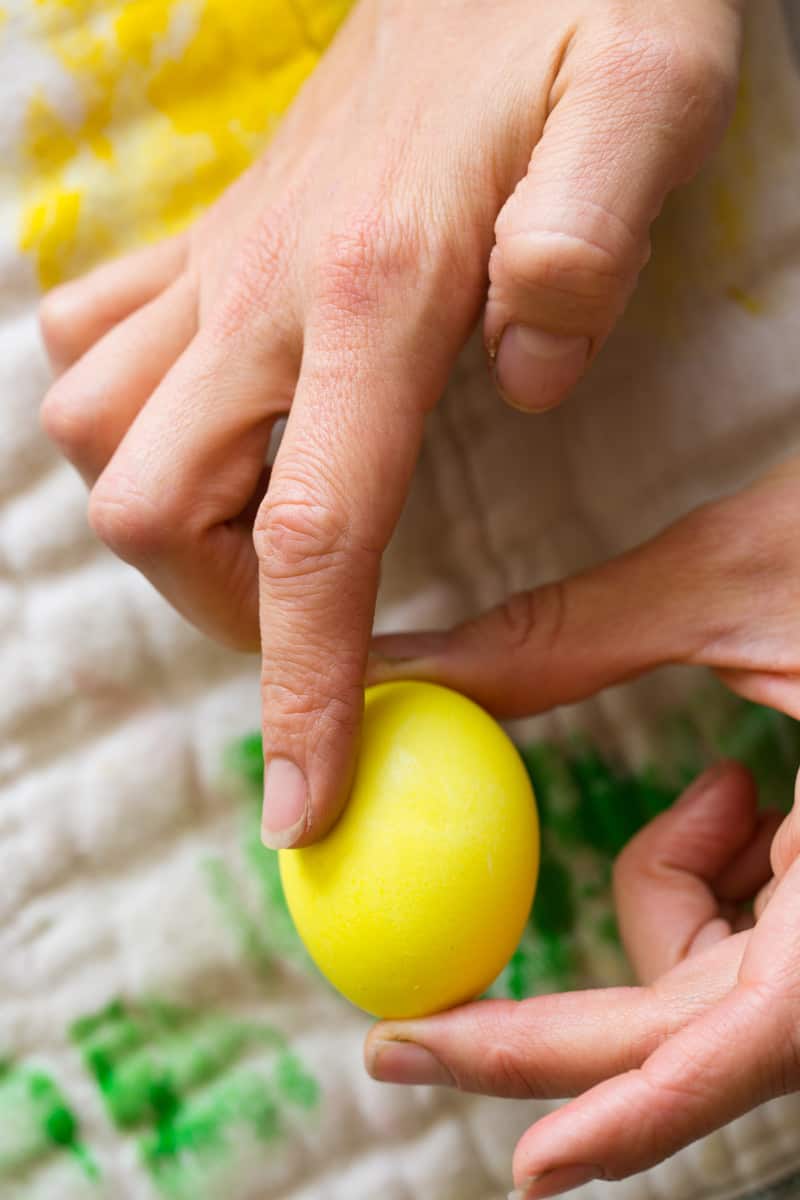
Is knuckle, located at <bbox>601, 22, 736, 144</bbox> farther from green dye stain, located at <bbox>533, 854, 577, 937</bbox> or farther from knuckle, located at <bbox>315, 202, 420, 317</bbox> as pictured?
green dye stain, located at <bbox>533, 854, 577, 937</bbox>

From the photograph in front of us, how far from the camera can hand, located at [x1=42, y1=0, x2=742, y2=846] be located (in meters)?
0.57

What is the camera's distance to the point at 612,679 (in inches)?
28.4

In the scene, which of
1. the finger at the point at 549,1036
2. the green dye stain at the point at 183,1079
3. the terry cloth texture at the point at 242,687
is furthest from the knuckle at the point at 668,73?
the green dye stain at the point at 183,1079

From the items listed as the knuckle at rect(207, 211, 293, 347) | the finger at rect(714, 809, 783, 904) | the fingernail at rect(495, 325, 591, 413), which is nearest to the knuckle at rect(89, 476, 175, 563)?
the knuckle at rect(207, 211, 293, 347)

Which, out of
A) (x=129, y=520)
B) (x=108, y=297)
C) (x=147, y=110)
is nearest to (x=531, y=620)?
(x=129, y=520)

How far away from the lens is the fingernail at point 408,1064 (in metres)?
0.65

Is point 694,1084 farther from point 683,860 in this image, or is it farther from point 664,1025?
point 683,860

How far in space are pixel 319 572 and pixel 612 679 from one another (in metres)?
0.23

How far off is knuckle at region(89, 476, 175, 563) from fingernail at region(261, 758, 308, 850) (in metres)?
0.15

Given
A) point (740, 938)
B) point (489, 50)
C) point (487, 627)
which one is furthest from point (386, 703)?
point (489, 50)

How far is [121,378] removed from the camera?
2.31 feet

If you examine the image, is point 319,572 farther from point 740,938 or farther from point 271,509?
point 740,938

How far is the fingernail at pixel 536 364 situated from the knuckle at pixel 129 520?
0.20 m

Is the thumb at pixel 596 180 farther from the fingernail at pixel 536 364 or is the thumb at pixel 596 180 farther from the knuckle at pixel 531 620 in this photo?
the knuckle at pixel 531 620
